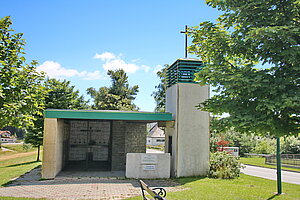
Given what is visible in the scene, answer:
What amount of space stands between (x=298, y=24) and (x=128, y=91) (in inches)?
1555

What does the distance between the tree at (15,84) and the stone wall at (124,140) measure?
858 cm

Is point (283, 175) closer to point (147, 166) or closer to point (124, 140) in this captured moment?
point (147, 166)

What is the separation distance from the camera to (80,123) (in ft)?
61.0

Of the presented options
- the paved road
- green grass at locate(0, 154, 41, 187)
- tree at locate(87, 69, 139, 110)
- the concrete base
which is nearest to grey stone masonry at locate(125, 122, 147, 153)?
the concrete base

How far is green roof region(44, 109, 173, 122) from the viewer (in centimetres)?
1252

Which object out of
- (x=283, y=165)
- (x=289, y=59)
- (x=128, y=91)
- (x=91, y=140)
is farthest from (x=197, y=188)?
(x=128, y=91)

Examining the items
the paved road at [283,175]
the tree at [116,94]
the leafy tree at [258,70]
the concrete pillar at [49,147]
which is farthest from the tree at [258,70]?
the tree at [116,94]

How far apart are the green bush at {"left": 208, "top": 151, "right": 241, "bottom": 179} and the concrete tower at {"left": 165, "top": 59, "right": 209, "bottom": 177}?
41cm

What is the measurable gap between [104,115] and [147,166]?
124 inches

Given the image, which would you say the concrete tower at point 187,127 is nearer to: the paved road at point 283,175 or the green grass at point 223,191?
the green grass at point 223,191

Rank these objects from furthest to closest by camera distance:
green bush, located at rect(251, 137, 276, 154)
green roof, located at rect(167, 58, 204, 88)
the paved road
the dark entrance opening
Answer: green bush, located at rect(251, 137, 276, 154)
the dark entrance opening
the paved road
green roof, located at rect(167, 58, 204, 88)

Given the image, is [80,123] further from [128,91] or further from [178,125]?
[128,91]

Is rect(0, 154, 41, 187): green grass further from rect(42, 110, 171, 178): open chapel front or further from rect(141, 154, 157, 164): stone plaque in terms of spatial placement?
rect(141, 154, 157, 164): stone plaque

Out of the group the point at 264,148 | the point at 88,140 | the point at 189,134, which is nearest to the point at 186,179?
the point at 189,134
